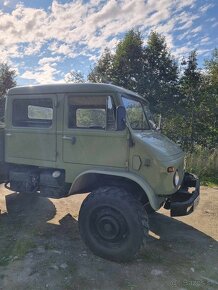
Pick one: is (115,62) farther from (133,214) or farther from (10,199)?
(133,214)

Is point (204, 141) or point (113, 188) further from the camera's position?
point (204, 141)

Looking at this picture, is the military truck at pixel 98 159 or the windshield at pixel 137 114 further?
the windshield at pixel 137 114

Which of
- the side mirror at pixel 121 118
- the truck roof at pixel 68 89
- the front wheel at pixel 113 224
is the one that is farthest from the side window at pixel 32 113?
the front wheel at pixel 113 224

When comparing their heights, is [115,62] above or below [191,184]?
above

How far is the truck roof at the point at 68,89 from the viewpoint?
4.15 m

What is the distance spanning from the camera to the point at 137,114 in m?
4.69

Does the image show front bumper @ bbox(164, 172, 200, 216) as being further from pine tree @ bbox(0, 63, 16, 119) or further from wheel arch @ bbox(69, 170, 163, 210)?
pine tree @ bbox(0, 63, 16, 119)

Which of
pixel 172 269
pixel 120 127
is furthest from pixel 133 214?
pixel 120 127

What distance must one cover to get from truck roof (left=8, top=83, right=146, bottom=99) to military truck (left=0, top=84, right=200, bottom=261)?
0.01 m

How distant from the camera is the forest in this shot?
35.4 feet

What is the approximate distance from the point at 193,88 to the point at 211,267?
8.79 metres

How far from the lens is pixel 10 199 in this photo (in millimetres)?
6457

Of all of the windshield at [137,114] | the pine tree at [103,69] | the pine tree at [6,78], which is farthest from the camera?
the pine tree at [6,78]

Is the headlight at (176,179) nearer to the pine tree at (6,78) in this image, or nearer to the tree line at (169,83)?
the tree line at (169,83)
